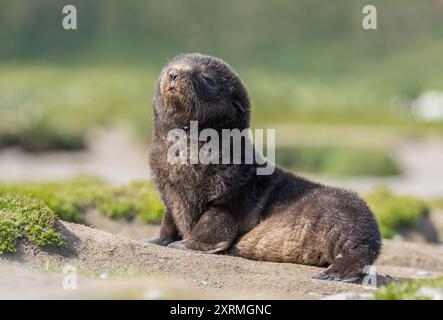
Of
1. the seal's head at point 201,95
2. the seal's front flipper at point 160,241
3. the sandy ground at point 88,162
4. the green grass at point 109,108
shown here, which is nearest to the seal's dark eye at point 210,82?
the seal's head at point 201,95

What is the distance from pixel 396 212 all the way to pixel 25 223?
9767 mm

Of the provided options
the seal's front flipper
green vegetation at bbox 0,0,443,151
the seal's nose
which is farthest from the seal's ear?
green vegetation at bbox 0,0,443,151

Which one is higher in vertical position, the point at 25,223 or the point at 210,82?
the point at 210,82

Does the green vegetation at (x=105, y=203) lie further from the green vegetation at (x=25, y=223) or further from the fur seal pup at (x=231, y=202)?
the green vegetation at (x=25, y=223)

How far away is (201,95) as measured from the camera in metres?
11.6

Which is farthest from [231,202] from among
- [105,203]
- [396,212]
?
[396,212]

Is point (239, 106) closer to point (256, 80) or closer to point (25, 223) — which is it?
point (25, 223)

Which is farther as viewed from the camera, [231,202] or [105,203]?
[105,203]

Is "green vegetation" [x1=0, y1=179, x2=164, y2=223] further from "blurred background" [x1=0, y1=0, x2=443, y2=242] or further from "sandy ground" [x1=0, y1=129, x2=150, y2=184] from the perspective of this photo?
"sandy ground" [x1=0, y1=129, x2=150, y2=184]

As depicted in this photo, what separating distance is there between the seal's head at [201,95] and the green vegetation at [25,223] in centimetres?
205

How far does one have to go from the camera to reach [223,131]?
468 inches

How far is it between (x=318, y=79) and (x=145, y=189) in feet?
441

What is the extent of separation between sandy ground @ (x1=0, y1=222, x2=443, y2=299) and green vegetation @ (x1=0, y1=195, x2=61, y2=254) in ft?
0.40

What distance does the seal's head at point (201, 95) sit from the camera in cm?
1141
